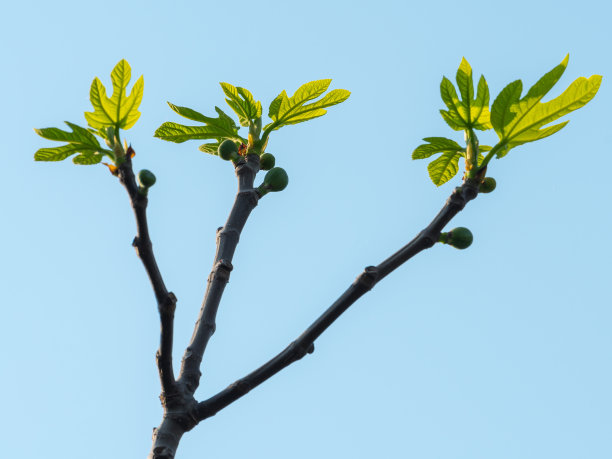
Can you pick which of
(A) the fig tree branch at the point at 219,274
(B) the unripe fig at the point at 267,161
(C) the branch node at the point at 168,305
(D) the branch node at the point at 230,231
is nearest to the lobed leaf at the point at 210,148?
(B) the unripe fig at the point at 267,161

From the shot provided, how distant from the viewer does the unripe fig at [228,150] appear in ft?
8.95

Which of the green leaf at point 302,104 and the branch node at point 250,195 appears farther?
the green leaf at point 302,104

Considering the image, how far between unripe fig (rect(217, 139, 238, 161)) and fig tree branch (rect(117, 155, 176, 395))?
70 centimetres

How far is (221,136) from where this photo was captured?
2.93 meters

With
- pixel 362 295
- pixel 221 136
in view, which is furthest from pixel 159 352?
pixel 221 136

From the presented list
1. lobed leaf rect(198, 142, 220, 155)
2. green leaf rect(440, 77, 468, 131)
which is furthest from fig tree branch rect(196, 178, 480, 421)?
lobed leaf rect(198, 142, 220, 155)

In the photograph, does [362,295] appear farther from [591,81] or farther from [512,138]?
[591,81]

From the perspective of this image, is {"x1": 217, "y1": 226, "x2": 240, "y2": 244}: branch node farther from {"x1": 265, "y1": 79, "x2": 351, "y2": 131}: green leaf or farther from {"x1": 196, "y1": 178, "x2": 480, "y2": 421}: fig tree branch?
{"x1": 265, "y1": 79, "x2": 351, "y2": 131}: green leaf

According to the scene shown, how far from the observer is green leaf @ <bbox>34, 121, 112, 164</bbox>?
2320 mm

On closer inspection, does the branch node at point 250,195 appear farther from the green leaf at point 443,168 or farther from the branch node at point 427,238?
the green leaf at point 443,168

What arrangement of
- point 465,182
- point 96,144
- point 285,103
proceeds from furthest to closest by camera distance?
point 285,103 → point 465,182 → point 96,144

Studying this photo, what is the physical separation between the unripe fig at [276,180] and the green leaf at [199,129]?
27cm

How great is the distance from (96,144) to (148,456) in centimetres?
98

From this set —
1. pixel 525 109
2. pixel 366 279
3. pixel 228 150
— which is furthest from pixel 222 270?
pixel 525 109
